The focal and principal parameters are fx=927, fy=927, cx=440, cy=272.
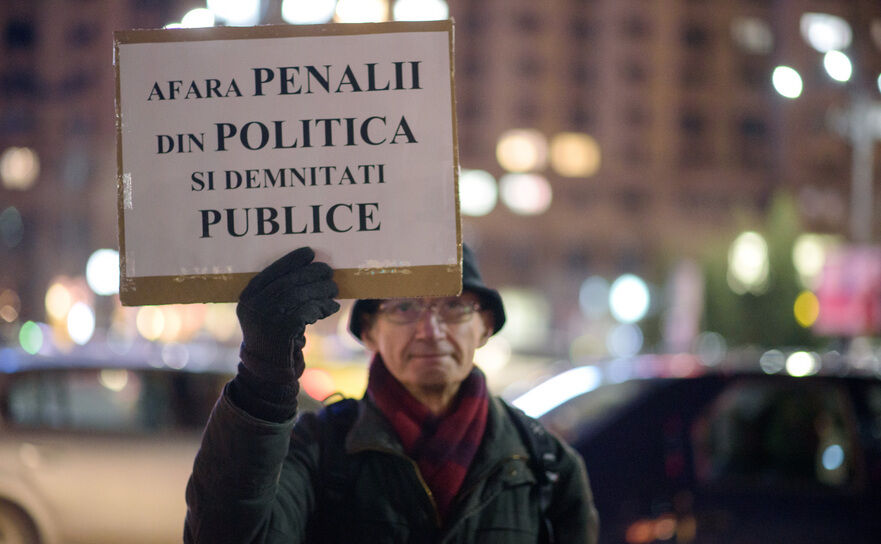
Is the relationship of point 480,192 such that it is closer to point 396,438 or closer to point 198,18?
point 198,18

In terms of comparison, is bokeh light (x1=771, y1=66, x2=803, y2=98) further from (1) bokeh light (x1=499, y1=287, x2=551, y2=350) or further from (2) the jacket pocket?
(1) bokeh light (x1=499, y1=287, x2=551, y2=350)

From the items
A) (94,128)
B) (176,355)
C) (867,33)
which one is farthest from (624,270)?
(176,355)

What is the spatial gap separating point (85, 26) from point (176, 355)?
59222 millimetres

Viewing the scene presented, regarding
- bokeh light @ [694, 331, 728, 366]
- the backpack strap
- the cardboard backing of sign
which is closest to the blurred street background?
bokeh light @ [694, 331, 728, 366]

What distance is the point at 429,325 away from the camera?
2.40m

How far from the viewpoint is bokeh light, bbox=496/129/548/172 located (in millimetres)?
58219

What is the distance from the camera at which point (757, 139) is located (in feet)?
201

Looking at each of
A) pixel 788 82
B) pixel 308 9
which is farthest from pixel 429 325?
pixel 788 82

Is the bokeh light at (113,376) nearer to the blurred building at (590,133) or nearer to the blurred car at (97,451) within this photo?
the blurred car at (97,451)

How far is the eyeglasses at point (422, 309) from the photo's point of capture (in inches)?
96.0

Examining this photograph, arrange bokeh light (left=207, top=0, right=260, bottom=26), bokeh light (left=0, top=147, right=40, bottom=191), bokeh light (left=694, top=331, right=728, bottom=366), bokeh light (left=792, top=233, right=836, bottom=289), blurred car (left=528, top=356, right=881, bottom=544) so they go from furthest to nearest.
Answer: bokeh light (left=0, top=147, right=40, bottom=191)
bokeh light (left=792, top=233, right=836, bottom=289)
bokeh light (left=694, top=331, right=728, bottom=366)
bokeh light (left=207, top=0, right=260, bottom=26)
blurred car (left=528, top=356, right=881, bottom=544)

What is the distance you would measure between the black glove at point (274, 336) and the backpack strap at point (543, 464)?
29.8 inches

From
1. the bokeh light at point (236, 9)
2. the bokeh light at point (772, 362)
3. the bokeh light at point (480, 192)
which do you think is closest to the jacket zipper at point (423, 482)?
the bokeh light at point (772, 362)

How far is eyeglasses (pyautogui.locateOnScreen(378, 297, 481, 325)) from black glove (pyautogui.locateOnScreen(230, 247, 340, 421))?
1.62ft
